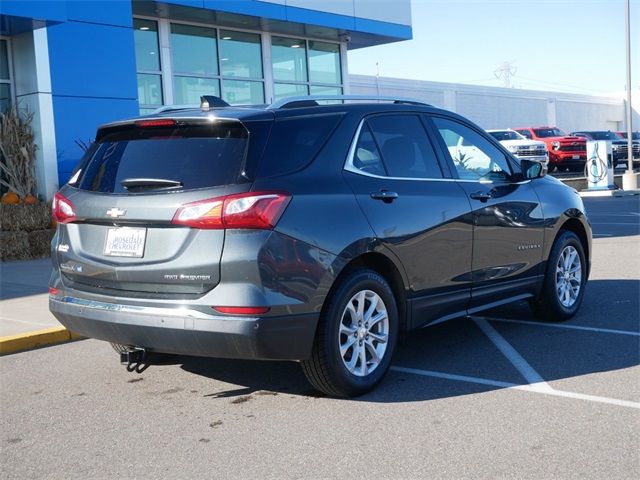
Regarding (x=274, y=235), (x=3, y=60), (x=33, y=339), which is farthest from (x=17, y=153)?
(x=274, y=235)

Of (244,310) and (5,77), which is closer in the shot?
(244,310)

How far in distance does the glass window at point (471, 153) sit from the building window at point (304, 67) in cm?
1453

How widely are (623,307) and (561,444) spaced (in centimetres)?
406

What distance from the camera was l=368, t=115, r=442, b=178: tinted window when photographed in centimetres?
591

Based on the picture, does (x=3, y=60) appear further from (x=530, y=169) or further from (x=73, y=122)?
(x=530, y=169)

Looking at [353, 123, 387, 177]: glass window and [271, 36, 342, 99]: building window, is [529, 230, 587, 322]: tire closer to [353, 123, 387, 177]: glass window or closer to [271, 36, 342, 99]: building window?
[353, 123, 387, 177]: glass window

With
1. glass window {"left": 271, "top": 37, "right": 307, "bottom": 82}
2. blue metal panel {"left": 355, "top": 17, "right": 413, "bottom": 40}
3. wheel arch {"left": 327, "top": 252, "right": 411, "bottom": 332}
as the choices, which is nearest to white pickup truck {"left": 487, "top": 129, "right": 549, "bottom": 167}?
blue metal panel {"left": 355, "top": 17, "right": 413, "bottom": 40}

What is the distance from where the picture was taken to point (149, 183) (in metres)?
5.14

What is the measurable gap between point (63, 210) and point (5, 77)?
10.3m

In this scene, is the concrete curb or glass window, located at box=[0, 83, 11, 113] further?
glass window, located at box=[0, 83, 11, 113]

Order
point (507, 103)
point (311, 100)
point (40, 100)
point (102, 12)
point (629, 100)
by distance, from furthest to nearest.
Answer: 1. point (507, 103)
2. point (629, 100)
3. point (102, 12)
4. point (40, 100)
5. point (311, 100)

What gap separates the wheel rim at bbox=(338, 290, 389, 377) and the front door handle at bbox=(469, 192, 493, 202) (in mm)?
1361

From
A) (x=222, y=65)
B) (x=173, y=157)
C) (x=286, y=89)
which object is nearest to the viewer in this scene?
(x=173, y=157)

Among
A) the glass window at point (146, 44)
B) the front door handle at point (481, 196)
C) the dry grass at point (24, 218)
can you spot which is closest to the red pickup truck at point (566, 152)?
the glass window at point (146, 44)
